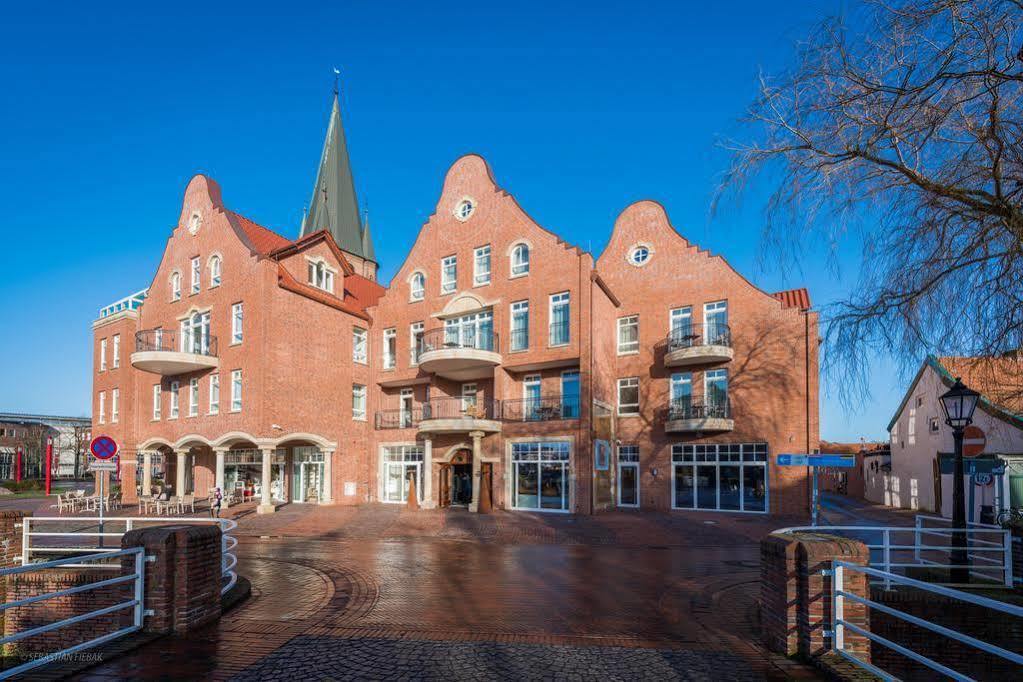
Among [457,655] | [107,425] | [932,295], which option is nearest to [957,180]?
[932,295]

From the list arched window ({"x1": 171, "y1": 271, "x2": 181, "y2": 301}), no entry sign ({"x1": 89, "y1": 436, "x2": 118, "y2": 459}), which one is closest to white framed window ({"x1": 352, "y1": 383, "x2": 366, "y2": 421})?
arched window ({"x1": 171, "y1": 271, "x2": 181, "y2": 301})

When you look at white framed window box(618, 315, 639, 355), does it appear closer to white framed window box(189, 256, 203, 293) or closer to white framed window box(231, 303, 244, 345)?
white framed window box(231, 303, 244, 345)

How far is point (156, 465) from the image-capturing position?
46281mm

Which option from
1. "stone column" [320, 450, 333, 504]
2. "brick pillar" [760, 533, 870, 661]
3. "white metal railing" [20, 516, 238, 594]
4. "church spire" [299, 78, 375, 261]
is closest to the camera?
"brick pillar" [760, 533, 870, 661]

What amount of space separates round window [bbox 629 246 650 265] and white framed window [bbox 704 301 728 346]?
10.5 ft

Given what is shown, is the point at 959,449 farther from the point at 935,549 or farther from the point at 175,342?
the point at 175,342

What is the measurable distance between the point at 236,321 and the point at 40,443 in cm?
5010

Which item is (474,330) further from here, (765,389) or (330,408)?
(765,389)

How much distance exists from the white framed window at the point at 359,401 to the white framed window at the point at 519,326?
848 cm

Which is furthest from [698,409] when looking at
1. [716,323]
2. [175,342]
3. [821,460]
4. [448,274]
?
[175,342]

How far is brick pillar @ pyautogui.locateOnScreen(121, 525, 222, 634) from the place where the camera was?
22.6 feet

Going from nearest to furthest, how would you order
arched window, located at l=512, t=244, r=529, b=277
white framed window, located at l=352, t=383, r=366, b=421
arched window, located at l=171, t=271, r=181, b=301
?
arched window, located at l=512, t=244, r=529, b=277, white framed window, located at l=352, t=383, r=366, b=421, arched window, located at l=171, t=271, r=181, b=301

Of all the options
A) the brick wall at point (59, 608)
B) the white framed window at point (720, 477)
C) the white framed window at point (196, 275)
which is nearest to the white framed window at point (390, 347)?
the white framed window at point (196, 275)

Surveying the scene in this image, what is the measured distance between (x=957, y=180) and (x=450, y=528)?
16.2 metres
